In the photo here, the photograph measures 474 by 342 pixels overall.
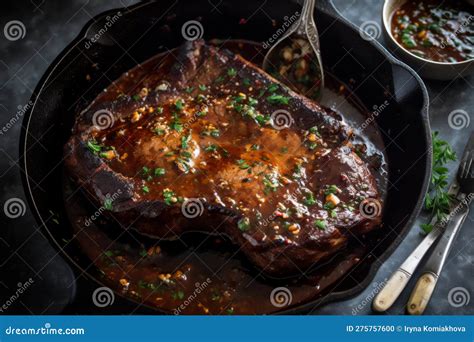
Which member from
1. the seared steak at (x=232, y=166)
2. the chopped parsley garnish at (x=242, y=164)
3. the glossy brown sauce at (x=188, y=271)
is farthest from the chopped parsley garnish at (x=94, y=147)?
the chopped parsley garnish at (x=242, y=164)

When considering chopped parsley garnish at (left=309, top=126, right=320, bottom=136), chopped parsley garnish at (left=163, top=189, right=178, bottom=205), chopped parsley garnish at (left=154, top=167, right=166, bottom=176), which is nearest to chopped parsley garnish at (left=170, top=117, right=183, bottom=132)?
chopped parsley garnish at (left=154, top=167, right=166, bottom=176)

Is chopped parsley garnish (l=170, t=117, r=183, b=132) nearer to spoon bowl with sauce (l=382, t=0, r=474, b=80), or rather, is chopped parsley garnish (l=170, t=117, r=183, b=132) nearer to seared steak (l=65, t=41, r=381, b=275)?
seared steak (l=65, t=41, r=381, b=275)

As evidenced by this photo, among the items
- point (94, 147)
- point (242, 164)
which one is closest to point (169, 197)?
point (242, 164)

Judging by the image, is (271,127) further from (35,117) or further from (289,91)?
(35,117)

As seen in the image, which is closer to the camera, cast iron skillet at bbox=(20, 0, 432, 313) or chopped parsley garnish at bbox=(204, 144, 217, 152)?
chopped parsley garnish at bbox=(204, 144, 217, 152)

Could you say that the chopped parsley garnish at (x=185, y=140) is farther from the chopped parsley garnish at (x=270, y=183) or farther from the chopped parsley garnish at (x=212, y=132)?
the chopped parsley garnish at (x=270, y=183)
